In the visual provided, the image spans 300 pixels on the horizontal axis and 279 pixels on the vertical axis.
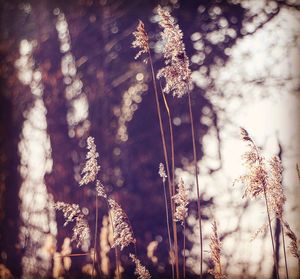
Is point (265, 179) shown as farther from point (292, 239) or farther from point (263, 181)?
point (292, 239)

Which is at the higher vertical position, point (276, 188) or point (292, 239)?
point (276, 188)

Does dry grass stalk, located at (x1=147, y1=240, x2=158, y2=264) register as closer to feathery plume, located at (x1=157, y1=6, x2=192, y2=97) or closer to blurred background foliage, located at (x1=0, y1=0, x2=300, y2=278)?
blurred background foliage, located at (x1=0, y1=0, x2=300, y2=278)

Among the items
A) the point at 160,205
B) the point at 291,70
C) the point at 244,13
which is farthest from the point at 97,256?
the point at 244,13

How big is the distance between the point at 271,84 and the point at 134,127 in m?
0.76

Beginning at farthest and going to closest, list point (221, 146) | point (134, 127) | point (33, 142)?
point (33, 142) < point (134, 127) < point (221, 146)

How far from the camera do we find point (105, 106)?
66.9 inches

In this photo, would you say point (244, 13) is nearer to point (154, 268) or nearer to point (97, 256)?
point (154, 268)

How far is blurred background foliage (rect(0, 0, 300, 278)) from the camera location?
1.54 m

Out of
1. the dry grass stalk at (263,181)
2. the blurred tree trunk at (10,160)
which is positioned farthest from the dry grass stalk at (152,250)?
the blurred tree trunk at (10,160)

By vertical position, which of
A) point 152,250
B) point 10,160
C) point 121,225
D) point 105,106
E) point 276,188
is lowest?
point 152,250

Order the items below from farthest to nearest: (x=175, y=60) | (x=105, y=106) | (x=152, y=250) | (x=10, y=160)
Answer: (x=10, y=160) → (x=105, y=106) → (x=152, y=250) → (x=175, y=60)

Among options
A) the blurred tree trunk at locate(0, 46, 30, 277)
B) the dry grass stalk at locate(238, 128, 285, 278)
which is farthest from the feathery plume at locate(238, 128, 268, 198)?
the blurred tree trunk at locate(0, 46, 30, 277)

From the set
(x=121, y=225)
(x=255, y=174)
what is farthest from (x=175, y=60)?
(x=121, y=225)

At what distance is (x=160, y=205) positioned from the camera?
62.7 inches
